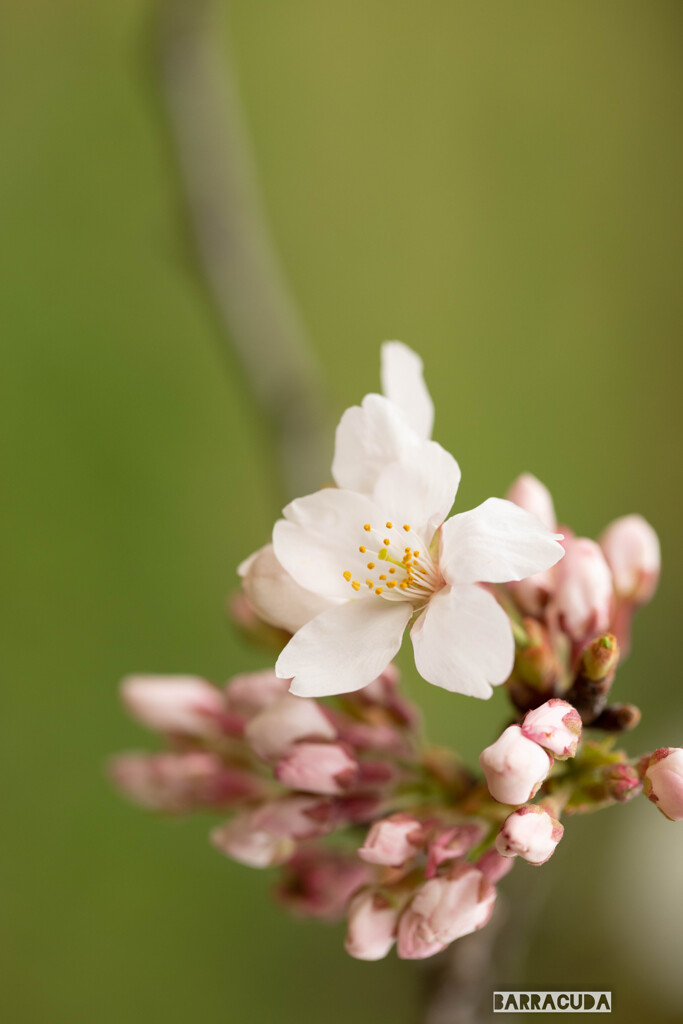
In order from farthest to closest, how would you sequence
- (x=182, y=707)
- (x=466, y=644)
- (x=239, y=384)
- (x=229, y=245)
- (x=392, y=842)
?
1. (x=239, y=384)
2. (x=229, y=245)
3. (x=182, y=707)
4. (x=392, y=842)
5. (x=466, y=644)

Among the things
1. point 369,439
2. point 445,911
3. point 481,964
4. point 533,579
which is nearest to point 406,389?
point 369,439

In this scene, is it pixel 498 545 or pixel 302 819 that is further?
pixel 302 819

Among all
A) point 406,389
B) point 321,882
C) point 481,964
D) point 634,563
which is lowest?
point 481,964

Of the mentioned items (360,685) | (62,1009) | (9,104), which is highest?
(9,104)

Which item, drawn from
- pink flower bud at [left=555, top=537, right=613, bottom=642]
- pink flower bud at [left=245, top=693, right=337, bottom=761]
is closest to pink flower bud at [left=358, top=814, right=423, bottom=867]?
pink flower bud at [left=245, top=693, right=337, bottom=761]

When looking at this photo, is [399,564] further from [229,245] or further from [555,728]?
[229,245]

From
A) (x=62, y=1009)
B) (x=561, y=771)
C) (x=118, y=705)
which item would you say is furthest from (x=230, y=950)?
(x=561, y=771)

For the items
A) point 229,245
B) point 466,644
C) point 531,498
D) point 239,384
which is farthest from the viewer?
point 239,384

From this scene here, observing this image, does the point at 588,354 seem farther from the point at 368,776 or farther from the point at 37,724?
the point at 368,776
